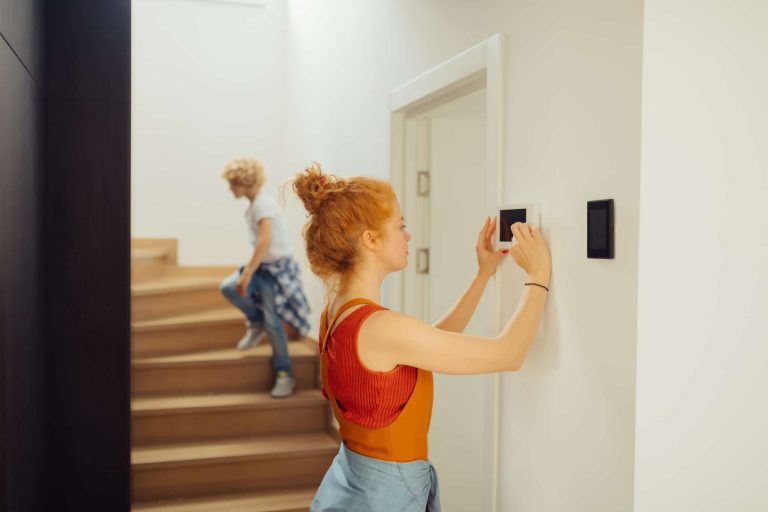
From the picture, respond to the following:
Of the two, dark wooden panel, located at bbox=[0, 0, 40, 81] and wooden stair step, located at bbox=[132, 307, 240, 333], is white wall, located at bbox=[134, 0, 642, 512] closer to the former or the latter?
dark wooden panel, located at bbox=[0, 0, 40, 81]

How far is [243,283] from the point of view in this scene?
13.3 ft

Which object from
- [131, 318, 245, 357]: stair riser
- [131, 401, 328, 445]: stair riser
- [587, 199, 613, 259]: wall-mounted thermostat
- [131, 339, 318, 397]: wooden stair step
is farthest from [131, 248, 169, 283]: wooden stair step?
[587, 199, 613, 259]: wall-mounted thermostat

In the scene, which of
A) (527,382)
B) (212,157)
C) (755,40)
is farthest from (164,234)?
(755,40)

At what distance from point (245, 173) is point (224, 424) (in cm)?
139

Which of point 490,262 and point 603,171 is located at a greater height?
point 603,171

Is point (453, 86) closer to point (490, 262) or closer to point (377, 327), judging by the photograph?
point (490, 262)

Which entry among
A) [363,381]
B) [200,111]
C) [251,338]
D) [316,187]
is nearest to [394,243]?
[316,187]

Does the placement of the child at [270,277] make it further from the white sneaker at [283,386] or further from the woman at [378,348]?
the woman at [378,348]

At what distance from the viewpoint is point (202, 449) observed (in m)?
3.76

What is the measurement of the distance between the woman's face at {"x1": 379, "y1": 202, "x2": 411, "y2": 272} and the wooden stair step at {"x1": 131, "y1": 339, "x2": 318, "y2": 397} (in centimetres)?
268

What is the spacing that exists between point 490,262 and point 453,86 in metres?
0.64

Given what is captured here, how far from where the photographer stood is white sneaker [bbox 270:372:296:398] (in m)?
4.07

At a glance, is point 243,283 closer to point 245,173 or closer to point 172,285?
point 245,173

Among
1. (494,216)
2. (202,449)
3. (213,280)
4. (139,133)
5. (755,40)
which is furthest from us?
(139,133)
